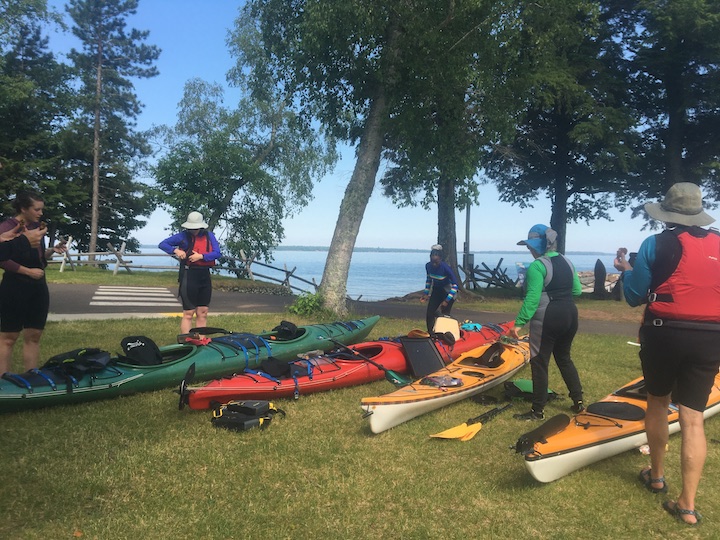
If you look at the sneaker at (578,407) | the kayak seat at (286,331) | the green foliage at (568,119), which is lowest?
the sneaker at (578,407)

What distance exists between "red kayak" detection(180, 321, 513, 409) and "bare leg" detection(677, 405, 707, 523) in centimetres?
312

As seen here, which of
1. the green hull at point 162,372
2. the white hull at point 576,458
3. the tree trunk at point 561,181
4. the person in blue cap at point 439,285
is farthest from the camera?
the tree trunk at point 561,181

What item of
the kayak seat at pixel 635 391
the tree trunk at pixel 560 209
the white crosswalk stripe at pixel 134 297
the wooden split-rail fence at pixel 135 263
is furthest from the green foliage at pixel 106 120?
the kayak seat at pixel 635 391

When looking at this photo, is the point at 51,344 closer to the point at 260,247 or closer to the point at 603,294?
the point at 260,247

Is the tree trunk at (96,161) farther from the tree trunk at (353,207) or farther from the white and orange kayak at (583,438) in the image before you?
the white and orange kayak at (583,438)

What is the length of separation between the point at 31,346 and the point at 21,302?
606 millimetres

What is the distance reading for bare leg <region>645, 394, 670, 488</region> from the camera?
3.40 m

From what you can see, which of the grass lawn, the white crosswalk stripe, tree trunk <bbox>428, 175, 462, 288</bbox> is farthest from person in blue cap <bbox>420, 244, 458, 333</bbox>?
tree trunk <bbox>428, 175, 462, 288</bbox>

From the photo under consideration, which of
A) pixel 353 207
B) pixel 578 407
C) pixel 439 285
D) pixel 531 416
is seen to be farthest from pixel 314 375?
pixel 353 207

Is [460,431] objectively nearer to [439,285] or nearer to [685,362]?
[685,362]

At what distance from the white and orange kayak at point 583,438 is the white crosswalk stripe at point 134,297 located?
1058cm

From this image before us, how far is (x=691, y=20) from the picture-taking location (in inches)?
→ 640

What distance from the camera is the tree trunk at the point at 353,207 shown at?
1141cm

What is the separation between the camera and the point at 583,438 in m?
3.86
